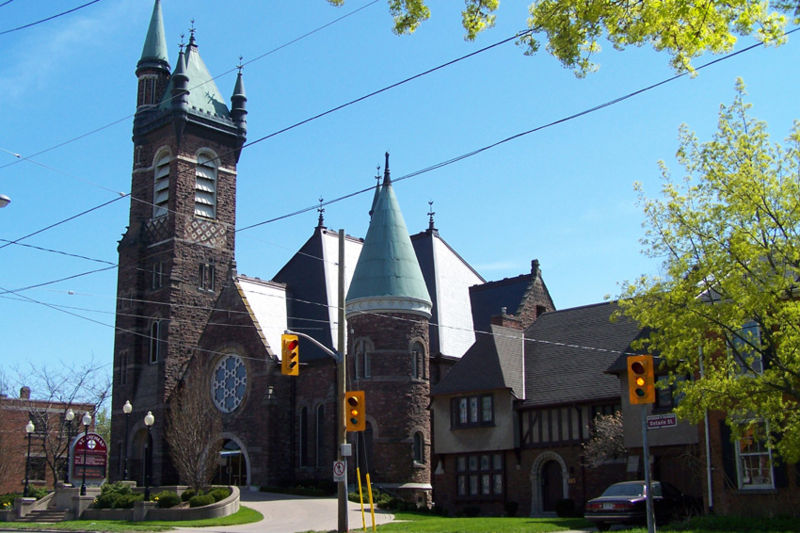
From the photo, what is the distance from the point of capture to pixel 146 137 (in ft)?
188

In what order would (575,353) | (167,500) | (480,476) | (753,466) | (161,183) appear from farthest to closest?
(161,183)
(575,353)
(480,476)
(167,500)
(753,466)

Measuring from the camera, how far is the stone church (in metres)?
42.9

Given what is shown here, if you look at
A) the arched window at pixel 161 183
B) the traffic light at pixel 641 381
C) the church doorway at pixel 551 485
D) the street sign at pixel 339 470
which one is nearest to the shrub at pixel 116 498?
the street sign at pixel 339 470

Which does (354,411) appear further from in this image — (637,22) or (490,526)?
(637,22)

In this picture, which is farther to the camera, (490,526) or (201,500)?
(201,500)

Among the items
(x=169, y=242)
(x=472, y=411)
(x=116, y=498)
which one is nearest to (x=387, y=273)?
(x=472, y=411)

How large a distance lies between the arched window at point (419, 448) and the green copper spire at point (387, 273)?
572 cm

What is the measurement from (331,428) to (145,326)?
15.1m

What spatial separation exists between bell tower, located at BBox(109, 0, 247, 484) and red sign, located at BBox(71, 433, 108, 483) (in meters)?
11.0

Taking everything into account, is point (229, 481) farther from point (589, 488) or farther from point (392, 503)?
point (589, 488)

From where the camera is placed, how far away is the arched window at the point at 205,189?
54.6 meters

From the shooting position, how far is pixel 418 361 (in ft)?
143

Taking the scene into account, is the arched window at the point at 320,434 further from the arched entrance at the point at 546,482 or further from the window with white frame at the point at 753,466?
the window with white frame at the point at 753,466

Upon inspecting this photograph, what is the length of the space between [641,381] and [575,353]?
21.7 meters
